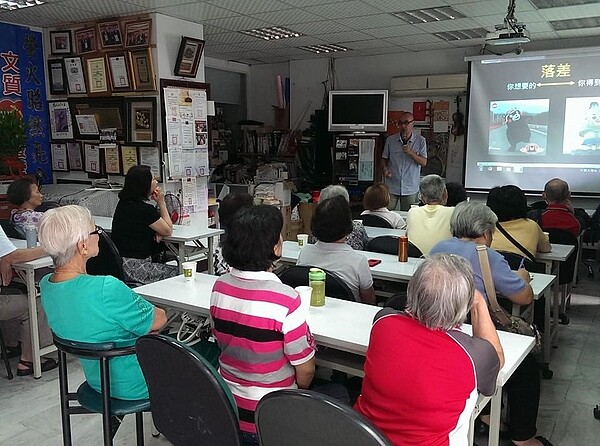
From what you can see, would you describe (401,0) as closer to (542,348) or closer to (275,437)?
(542,348)

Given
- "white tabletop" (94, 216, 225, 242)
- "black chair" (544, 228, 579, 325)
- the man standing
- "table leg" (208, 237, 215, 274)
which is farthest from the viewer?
the man standing

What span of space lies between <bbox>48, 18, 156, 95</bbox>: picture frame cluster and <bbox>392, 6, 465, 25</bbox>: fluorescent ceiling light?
2.53 meters

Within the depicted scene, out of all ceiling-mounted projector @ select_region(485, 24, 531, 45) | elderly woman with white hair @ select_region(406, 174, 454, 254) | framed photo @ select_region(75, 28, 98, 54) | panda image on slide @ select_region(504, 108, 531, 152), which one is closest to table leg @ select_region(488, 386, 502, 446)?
elderly woman with white hair @ select_region(406, 174, 454, 254)

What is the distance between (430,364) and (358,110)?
255 inches

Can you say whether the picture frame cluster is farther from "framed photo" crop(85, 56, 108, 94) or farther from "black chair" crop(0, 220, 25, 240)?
"black chair" crop(0, 220, 25, 240)

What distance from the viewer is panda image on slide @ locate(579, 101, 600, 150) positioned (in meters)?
6.34

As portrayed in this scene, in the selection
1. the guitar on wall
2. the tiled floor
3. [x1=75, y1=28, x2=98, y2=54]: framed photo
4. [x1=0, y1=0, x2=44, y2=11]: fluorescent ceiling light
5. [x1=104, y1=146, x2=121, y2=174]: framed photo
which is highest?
[x1=0, y1=0, x2=44, y2=11]: fluorescent ceiling light

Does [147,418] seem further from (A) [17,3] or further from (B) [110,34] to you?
(B) [110,34]

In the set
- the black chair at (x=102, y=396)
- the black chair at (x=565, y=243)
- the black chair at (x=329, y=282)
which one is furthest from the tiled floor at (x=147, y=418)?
the black chair at (x=329, y=282)

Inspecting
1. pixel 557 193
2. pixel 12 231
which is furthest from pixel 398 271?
pixel 12 231

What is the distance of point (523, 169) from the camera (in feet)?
22.5

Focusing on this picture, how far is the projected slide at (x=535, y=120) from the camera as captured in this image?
6.39 m

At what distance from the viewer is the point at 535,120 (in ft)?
22.0

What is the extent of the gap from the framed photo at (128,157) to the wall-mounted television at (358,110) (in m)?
3.06
